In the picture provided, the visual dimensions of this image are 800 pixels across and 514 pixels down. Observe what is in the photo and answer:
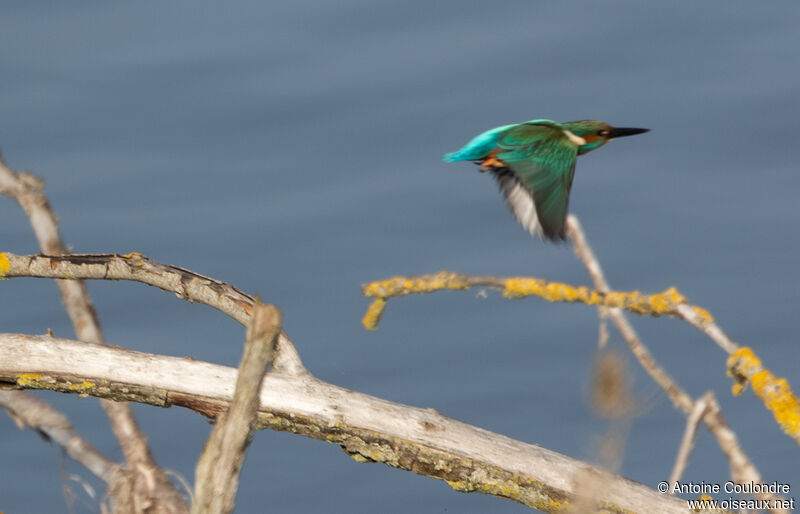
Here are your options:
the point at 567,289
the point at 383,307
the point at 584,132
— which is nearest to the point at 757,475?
the point at 567,289

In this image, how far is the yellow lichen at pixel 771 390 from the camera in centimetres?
368

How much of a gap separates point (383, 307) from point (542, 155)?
1564mm

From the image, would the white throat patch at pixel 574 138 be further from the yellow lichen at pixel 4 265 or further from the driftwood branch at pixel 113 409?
the yellow lichen at pixel 4 265

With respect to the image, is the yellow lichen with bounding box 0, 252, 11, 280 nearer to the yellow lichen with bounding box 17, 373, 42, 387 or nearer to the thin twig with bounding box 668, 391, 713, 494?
the yellow lichen with bounding box 17, 373, 42, 387

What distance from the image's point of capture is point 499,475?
3.54m

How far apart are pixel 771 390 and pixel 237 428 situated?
2028 millimetres

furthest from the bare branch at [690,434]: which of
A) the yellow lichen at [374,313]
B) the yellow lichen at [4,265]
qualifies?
the yellow lichen at [4,265]

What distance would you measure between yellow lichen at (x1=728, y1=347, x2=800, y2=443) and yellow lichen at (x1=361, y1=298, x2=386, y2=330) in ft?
4.27

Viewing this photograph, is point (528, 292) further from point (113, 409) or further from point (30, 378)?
point (113, 409)

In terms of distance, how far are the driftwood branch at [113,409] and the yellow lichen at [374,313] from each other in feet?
4.33

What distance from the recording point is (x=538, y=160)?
5523mm

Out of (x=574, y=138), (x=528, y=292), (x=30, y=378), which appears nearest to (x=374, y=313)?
(x=528, y=292)

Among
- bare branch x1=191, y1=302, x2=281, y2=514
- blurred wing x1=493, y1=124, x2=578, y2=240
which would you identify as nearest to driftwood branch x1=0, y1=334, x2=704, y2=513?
bare branch x1=191, y1=302, x2=281, y2=514

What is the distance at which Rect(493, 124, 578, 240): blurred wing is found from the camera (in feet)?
17.5
